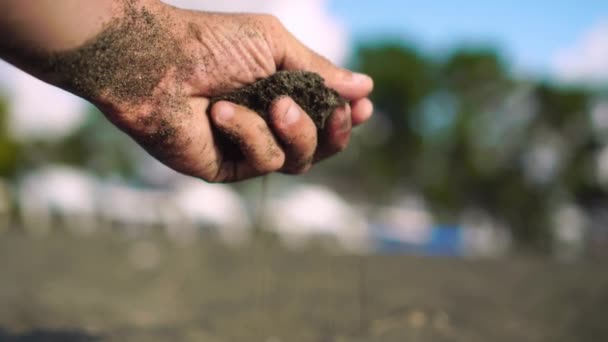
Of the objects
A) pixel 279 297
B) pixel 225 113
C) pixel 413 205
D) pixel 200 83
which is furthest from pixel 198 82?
pixel 413 205

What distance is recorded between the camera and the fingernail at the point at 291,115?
8.39 ft

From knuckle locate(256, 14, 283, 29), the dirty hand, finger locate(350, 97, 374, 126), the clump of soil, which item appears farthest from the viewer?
finger locate(350, 97, 374, 126)

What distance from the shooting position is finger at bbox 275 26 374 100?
2.88 metres

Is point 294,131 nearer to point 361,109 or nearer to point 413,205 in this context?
point 361,109

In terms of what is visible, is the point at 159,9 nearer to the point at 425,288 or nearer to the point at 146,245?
the point at 425,288

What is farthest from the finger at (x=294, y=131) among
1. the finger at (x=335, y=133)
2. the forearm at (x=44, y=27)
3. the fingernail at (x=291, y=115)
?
the forearm at (x=44, y=27)

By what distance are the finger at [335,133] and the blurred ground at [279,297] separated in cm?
129

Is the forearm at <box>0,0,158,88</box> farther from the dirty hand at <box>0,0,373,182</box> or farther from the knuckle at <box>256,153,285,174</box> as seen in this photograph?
the knuckle at <box>256,153,285,174</box>

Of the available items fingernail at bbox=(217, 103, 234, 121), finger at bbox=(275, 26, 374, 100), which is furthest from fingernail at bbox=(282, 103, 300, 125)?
finger at bbox=(275, 26, 374, 100)

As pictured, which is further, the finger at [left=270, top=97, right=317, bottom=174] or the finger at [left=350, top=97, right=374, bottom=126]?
the finger at [left=350, top=97, right=374, bottom=126]

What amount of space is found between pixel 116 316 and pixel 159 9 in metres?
4.37

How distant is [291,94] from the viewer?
2.67m

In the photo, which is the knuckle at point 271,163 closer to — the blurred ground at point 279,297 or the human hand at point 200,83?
the human hand at point 200,83

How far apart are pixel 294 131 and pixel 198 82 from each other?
19.5 inches
